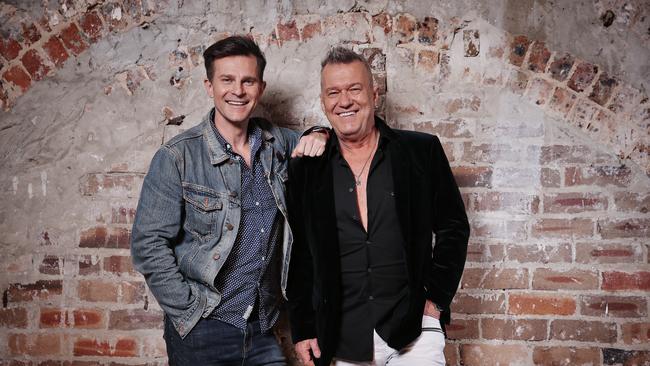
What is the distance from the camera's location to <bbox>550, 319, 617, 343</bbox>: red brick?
2357mm

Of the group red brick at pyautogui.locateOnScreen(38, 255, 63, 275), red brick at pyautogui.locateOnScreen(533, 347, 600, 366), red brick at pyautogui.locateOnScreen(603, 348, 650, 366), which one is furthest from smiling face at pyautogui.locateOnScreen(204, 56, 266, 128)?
red brick at pyautogui.locateOnScreen(603, 348, 650, 366)

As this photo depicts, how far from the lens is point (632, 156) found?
2311mm

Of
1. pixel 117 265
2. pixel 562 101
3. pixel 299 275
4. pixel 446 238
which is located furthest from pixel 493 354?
pixel 117 265

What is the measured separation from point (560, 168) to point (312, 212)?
126 centimetres

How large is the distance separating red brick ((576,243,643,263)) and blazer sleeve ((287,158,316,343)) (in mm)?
1334

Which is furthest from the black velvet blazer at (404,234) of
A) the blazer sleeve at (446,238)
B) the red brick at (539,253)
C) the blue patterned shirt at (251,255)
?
the red brick at (539,253)

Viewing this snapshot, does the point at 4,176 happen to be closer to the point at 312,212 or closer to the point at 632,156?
the point at 312,212

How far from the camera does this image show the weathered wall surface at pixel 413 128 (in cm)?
232

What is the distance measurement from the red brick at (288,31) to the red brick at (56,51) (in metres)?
1.09

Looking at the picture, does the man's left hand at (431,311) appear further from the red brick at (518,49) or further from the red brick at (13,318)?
the red brick at (13,318)

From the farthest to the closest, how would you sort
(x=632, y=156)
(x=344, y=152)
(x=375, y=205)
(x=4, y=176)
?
1. (x=4, y=176)
2. (x=632, y=156)
3. (x=344, y=152)
4. (x=375, y=205)

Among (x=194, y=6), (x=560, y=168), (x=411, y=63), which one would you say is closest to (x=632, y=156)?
(x=560, y=168)

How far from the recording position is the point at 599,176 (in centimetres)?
233

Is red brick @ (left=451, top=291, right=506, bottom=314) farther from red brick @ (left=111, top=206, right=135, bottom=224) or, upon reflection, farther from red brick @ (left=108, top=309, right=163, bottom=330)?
red brick @ (left=111, top=206, right=135, bottom=224)
